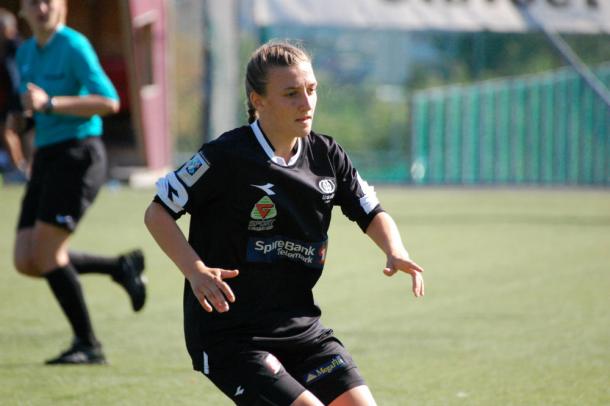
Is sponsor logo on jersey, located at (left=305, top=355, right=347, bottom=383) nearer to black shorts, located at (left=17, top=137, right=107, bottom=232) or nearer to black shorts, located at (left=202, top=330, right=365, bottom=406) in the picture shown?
black shorts, located at (left=202, top=330, right=365, bottom=406)

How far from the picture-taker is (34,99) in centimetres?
599

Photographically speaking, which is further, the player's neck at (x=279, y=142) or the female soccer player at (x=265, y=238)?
the player's neck at (x=279, y=142)

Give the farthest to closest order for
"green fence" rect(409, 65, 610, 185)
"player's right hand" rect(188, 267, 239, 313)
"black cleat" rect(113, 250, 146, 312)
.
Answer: "green fence" rect(409, 65, 610, 185) < "black cleat" rect(113, 250, 146, 312) < "player's right hand" rect(188, 267, 239, 313)

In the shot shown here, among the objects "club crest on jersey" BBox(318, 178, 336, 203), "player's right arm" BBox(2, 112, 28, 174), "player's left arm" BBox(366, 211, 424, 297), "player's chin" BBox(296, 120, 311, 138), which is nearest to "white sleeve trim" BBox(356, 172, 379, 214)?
"player's left arm" BBox(366, 211, 424, 297)

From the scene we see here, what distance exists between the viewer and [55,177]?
6293 millimetres

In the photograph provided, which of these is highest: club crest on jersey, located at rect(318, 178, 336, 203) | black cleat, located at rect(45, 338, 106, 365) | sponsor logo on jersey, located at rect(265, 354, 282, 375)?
club crest on jersey, located at rect(318, 178, 336, 203)

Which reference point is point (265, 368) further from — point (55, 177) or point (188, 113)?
point (188, 113)

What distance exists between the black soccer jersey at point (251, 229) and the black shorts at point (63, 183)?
2345 mm

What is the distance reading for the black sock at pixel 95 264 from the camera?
6738 millimetres

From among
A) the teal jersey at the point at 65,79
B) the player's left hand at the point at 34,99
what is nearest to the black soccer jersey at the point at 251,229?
the player's left hand at the point at 34,99

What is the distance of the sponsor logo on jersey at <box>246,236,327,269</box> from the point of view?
399 centimetres

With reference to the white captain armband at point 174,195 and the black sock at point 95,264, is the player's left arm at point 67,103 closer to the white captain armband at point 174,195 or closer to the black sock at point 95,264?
the black sock at point 95,264

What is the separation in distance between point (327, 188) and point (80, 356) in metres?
2.63

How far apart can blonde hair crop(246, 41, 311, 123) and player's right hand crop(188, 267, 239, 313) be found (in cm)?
73
